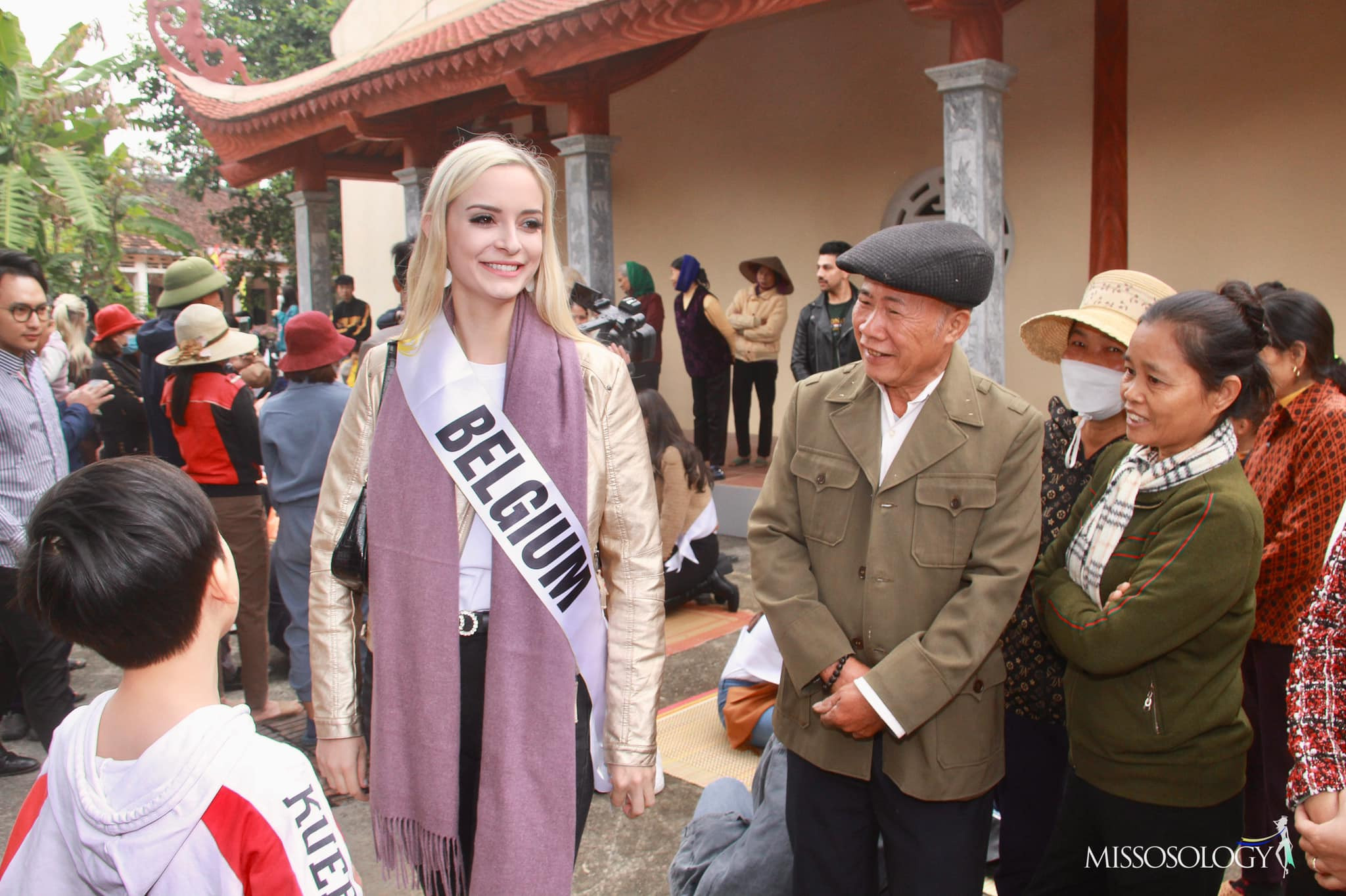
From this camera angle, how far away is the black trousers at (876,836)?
1856mm

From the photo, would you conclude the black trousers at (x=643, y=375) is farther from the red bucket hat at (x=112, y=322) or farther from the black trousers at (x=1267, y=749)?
the red bucket hat at (x=112, y=322)

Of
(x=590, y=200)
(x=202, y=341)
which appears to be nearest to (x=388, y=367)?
(x=202, y=341)

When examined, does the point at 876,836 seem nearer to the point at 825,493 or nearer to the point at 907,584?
the point at 907,584

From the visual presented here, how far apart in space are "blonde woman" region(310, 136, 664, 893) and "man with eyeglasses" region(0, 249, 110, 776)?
2041 millimetres

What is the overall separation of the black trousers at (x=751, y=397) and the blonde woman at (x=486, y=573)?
6.55 m

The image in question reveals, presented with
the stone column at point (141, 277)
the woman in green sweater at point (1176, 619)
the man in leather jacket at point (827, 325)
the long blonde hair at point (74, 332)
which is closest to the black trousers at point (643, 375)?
the man in leather jacket at point (827, 325)

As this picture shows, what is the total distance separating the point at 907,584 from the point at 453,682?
851 mm

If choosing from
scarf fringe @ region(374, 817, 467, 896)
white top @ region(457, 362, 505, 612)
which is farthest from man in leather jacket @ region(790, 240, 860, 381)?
scarf fringe @ region(374, 817, 467, 896)

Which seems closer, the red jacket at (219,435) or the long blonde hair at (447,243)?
the long blonde hair at (447,243)

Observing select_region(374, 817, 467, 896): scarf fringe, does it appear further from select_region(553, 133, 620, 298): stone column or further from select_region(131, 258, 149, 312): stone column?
select_region(131, 258, 149, 312): stone column

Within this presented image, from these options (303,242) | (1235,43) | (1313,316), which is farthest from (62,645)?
(303,242)

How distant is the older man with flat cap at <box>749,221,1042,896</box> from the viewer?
6.05 ft

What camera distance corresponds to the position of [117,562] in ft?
3.90

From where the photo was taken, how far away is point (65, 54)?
35.6ft
